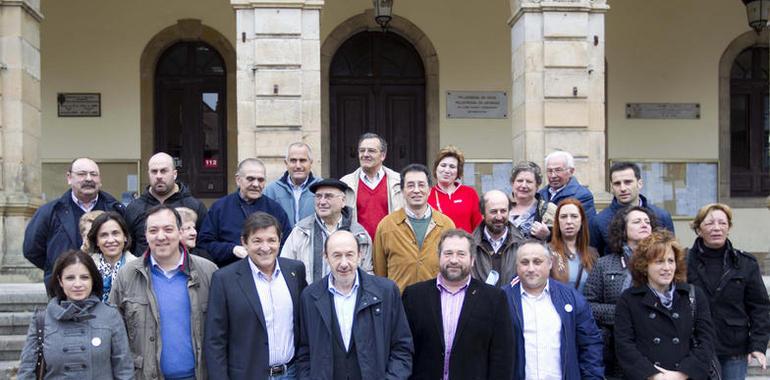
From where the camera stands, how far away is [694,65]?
13328 millimetres

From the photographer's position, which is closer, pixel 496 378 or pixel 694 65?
pixel 496 378

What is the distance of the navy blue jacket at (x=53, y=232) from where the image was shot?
5734 millimetres

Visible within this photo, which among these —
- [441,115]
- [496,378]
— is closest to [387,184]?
[496,378]

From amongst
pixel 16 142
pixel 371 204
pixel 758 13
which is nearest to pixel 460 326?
pixel 371 204

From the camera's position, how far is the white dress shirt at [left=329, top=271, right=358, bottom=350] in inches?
179

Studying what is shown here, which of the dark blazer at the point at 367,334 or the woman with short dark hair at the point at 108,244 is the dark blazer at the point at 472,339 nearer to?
the dark blazer at the point at 367,334

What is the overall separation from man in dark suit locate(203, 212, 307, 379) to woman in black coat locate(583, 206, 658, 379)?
180 cm

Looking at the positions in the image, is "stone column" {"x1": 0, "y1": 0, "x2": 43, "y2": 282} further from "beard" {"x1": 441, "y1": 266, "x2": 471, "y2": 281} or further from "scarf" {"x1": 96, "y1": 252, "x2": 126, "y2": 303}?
"beard" {"x1": 441, "y1": 266, "x2": 471, "y2": 281}

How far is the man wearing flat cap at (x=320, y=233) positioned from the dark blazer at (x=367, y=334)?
70 cm

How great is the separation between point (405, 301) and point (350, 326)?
38 cm

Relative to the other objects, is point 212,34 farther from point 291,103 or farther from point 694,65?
point 694,65

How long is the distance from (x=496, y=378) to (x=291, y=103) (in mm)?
5601

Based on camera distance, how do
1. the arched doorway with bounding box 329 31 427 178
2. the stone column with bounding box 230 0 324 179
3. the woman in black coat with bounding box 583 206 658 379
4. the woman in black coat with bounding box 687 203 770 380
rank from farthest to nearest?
1. the arched doorway with bounding box 329 31 427 178
2. the stone column with bounding box 230 0 324 179
3. the woman in black coat with bounding box 687 203 770 380
4. the woman in black coat with bounding box 583 206 658 379

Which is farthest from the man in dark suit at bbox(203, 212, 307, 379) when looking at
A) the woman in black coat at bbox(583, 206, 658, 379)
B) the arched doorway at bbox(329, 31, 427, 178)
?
the arched doorway at bbox(329, 31, 427, 178)
